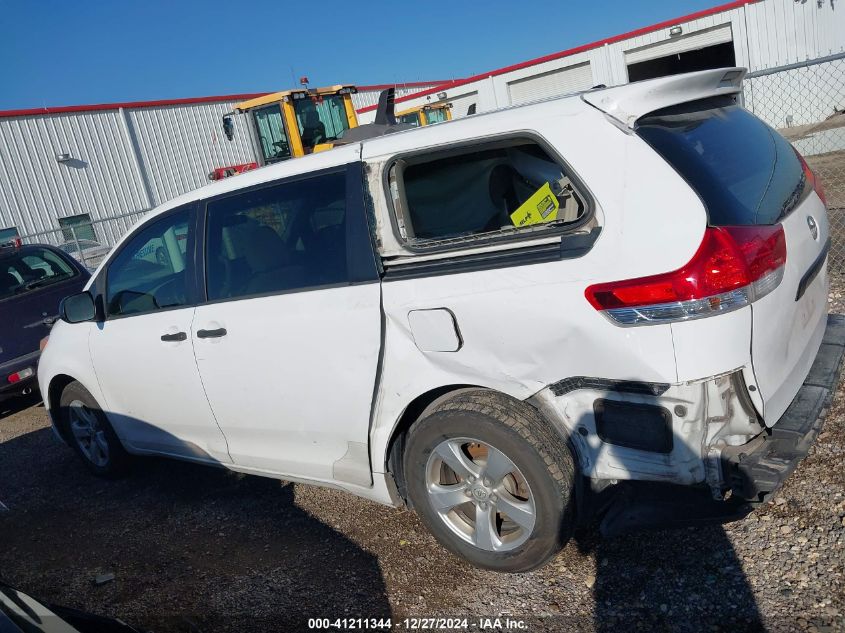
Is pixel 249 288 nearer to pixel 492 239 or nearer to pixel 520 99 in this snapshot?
pixel 492 239

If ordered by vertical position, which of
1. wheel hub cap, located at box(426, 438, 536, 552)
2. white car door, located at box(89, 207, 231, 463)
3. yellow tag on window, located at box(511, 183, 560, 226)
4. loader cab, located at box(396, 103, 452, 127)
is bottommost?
wheel hub cap, located at box(426, 438, 536, 552)

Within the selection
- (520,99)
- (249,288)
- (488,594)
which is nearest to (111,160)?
(520,99)

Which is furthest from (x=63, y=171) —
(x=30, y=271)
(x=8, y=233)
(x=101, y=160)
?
(x=30, y=271)

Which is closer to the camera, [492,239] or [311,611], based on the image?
[492,239]

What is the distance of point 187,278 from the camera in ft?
12.2

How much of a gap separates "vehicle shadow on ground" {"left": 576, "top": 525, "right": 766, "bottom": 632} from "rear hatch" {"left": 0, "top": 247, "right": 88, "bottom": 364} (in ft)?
19.3

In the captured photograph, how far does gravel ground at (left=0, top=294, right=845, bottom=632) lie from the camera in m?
2.62

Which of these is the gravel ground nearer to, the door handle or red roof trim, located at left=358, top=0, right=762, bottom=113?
the door handle

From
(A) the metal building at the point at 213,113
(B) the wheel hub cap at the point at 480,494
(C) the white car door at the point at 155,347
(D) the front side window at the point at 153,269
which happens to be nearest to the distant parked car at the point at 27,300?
(C) the white car door at the point at 155,347

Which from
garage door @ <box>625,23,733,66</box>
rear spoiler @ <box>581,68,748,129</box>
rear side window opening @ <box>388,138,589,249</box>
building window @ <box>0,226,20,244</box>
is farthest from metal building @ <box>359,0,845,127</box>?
rear side window opening @ <box>388,138,589,249</box>

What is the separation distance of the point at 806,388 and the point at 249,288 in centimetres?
258

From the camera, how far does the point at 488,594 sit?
9.46 feet

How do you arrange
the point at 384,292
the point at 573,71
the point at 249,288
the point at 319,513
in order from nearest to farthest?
the point at 384,292
the point at 249,288
the point at 319,513
the point at 573,71

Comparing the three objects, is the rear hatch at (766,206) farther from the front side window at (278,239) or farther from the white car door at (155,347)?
the white car door at (155,347)
